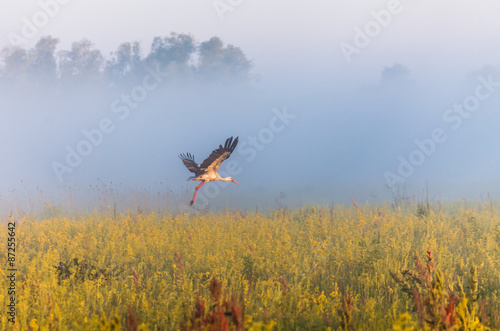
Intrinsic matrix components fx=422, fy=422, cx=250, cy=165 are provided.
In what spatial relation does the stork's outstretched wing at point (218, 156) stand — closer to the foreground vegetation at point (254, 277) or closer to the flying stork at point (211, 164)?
the flying stork at point (211, 164)

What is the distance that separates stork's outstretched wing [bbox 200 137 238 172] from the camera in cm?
785

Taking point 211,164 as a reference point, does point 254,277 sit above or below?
below

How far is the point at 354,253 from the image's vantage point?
22.1ft

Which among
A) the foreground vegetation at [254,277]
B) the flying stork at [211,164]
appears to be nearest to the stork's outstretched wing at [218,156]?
the flying stork at [211,164]

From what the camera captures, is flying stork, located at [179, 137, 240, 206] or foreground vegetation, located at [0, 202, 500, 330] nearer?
foreground vegetation, located at [0, 202, 500, 330]

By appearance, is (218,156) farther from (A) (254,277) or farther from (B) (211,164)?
(A) (254,277)

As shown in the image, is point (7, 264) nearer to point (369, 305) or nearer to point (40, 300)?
point (40, 300)

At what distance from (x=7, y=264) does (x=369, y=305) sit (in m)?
5.27

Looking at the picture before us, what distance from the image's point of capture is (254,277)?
19.7ft

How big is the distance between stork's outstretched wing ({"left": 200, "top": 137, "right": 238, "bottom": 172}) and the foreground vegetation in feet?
4.30

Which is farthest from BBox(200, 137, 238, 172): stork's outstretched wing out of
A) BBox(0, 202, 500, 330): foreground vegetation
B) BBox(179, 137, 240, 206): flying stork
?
BBox(0, 202, 500, 330): foreground vegetation

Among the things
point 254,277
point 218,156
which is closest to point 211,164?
point 218,156

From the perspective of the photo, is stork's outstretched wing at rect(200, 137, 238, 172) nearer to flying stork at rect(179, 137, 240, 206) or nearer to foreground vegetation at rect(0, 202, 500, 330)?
flying stork at rect(179, 137, 240, 206)

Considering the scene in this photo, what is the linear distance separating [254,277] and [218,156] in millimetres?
2809
